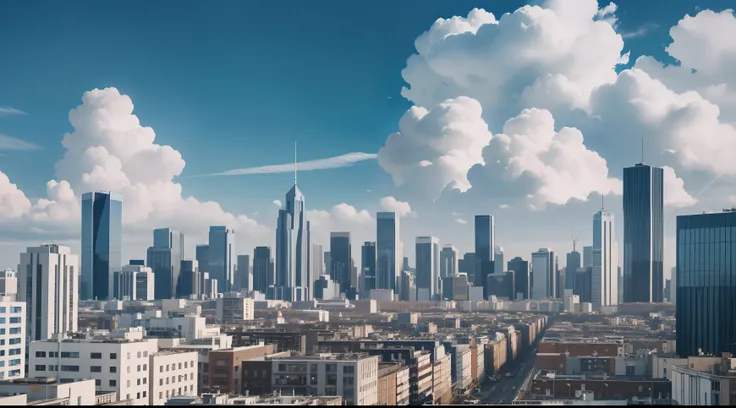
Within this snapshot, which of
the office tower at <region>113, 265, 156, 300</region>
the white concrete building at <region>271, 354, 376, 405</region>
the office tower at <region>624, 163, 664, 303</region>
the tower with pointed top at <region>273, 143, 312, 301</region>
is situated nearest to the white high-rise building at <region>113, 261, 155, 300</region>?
the office tower at <region>113, 265, 156, 300</region>

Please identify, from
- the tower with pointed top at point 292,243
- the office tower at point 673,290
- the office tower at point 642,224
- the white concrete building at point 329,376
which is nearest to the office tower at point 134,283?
the tower with pointed top at point 292,243

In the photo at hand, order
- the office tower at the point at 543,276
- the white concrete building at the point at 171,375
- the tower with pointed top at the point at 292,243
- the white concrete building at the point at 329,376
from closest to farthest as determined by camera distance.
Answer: the white concrete building at the point at 171,375 → the white concrete building at the point at 329,376 → the office tower at the point at 543,276 → the tower with pointed top at the point at 292,243

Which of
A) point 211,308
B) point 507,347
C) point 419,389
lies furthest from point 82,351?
point 211,308

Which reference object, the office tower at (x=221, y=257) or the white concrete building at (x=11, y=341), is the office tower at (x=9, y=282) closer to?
the white concrete building at (x=11, y=341)

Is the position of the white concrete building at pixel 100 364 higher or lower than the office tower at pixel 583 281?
lower

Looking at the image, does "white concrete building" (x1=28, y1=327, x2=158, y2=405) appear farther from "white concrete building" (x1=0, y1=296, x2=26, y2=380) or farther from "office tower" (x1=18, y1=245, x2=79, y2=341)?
"office tower" (x1=18, y1=245, x2=79, y2=341)
